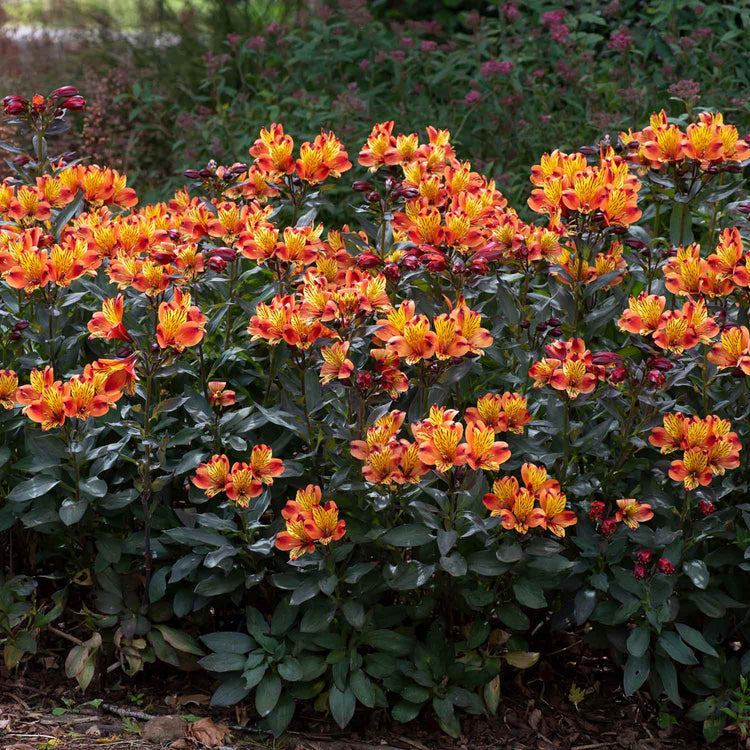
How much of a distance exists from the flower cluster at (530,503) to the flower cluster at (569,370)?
0.20 m

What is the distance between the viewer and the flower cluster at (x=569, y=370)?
2.32 meters

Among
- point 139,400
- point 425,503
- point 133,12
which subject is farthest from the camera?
point 133,12

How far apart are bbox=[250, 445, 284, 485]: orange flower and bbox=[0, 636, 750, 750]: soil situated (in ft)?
2.17

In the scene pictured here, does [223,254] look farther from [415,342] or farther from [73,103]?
[73,103]

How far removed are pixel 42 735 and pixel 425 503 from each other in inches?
45.0

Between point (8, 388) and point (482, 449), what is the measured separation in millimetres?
1206

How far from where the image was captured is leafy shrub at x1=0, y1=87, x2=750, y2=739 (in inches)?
91.0

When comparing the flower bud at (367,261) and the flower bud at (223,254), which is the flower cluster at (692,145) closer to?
the flower bud at (367,261)

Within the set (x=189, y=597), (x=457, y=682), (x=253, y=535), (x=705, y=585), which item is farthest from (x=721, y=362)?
(x=189, y=597)

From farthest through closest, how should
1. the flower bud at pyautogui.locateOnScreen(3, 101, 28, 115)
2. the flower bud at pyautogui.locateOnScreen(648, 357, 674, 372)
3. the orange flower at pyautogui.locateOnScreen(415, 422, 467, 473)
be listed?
the flower bud at pyautogui.locateOnScreen(3, 101, 28, 115), the flower bud at pyautogui.locateOnScreen(648, 357, 674, 372), the orange flower at pyautogui.locateOnScreen(415, 422, 467, 473)

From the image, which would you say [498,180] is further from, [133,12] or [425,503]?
[133,12]

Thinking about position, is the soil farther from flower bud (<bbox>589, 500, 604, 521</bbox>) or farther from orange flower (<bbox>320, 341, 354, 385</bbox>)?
orange flower (<bbox>320, 341, 354, 385</bbox>)

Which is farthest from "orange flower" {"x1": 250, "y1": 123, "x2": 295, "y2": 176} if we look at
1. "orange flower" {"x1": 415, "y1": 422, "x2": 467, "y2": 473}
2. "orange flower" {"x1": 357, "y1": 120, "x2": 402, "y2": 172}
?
"orange flower" {"x1": 415, "y1": 422, "x2": 467, "y2": 473}

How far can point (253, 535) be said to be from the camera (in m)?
2.47
